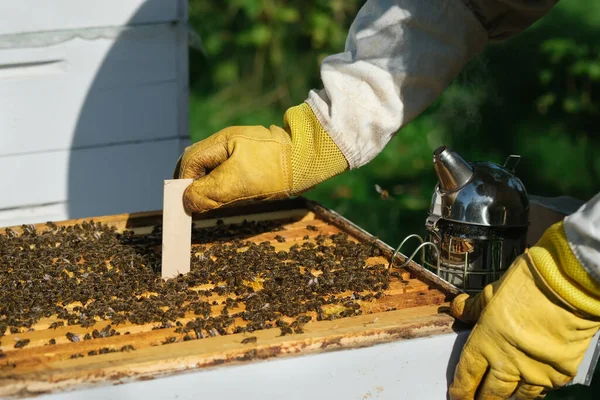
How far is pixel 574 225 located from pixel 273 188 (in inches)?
41.4

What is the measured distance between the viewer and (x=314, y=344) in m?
2.04

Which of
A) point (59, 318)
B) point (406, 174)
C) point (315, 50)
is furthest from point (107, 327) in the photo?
point (315, 50)

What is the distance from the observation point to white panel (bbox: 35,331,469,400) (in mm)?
1891

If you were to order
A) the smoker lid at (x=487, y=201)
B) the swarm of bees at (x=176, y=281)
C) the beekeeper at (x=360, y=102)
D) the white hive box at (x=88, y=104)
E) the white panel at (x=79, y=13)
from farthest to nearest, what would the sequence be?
the white hive box at (x=88, y=104) < the white panel at (x=79, y=13) < the beekeeper at (x=360, y=102) < the smoker lid at (x=487, y=201) < the swarm of bees at (x=176, y=281)

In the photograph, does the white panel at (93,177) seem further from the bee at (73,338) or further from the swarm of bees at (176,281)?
the bee at (73,338)

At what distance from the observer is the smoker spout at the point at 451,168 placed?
2541 mm

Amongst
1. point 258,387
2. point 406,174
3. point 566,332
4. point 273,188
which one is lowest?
point 406,174

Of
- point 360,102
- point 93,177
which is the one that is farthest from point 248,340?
point 93,177

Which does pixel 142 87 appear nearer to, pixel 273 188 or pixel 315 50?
pixel 273 188

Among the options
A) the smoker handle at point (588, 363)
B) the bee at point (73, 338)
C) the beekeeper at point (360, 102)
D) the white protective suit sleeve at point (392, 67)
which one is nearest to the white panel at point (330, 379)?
the bee at point (73, 338)

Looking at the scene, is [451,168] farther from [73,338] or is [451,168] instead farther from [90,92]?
[90,92]

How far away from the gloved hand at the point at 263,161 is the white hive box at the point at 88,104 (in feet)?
4.06

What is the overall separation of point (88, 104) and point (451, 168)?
2.02 meters

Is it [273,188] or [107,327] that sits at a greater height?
[273,188]
